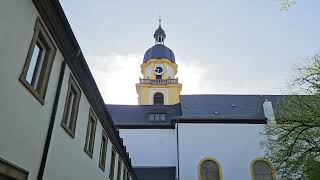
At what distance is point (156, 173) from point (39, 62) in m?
20.1

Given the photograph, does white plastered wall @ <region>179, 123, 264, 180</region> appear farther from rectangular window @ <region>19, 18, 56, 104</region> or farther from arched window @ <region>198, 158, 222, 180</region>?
rectangular window @ <region>19, 18, 56, 104</region>

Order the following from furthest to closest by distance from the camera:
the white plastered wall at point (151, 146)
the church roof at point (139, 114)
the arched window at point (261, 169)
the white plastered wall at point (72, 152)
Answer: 1. the church roof at point (139, 114)
2. the white plastered wall at point (151, 146)
3. the arched window at point (261, 169)
4. the white plastered wall at point (72, 152)

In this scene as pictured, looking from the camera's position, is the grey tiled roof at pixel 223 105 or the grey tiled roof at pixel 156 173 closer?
the grey tiled roof at pixel 156 173

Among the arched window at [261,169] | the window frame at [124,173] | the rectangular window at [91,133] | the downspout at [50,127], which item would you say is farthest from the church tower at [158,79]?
the downspout at [50,127]

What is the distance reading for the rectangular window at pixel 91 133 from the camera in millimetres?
11117

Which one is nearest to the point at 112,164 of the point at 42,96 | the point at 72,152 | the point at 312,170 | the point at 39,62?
the point at 72,152

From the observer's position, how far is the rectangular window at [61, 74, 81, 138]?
882cm

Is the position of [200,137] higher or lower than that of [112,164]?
higher

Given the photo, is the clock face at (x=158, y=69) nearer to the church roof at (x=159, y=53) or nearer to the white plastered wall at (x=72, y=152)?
the church roof at (x=159, y=53)

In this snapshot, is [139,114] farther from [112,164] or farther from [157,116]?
[112,164]

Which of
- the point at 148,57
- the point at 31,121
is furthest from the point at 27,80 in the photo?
the point at 148,57

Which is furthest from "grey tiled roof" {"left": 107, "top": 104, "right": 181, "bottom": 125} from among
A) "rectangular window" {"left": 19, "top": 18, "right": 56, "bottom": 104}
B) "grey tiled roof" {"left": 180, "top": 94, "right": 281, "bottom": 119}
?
"rectangular window" {"left": 19, "top": 18, "right": 56, "bottom": 104}

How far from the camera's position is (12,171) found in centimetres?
568

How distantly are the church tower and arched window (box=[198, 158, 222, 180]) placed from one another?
564 inches
